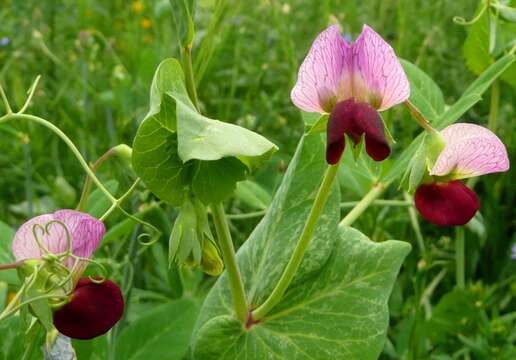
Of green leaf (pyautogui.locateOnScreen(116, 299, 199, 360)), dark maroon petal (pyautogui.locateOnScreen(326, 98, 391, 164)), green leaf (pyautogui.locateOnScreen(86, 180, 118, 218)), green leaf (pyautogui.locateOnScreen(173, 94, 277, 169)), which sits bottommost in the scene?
green leaf (pyautogui.locateOnScreen(116, 299, 199, 360))

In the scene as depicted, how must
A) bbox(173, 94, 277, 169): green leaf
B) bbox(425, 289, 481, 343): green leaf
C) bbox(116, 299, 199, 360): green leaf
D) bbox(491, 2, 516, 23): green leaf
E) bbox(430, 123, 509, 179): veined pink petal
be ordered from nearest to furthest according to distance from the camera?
1. bbox(173, 94, 277, 169): green leaf
2. bbox(430, 123, 509, 179): veined pink petal
3. bbox(116, 299, 199, 360): green leaf
4. bbox(491, 2, 516, 23): green leaf
5. bbox(425, 289, 481, 343): green leaf

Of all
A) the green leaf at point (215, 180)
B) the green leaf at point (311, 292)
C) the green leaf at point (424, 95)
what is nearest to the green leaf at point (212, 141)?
the green leaf at point (215, 180)

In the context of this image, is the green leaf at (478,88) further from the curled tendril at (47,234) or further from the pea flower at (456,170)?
the curled tendril at (47,234)

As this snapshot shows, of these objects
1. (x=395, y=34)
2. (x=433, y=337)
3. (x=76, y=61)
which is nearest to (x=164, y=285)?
(x=433, y=337)

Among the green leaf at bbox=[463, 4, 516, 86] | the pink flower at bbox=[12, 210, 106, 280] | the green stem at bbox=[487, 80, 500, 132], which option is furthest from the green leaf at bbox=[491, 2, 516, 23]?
the pink flower at bbox=[12, 210, 106, 280]

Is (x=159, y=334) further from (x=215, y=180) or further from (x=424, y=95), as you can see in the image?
(x=424, y=95)

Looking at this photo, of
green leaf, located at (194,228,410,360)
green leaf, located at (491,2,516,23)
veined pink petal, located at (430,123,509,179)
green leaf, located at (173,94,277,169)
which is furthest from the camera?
green leaf, located at (491,2,516,23)

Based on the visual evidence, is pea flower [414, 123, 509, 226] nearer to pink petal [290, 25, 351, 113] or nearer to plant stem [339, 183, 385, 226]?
pink petal [290, 25, 351, 113]

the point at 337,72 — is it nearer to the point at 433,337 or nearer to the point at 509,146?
the point at 433,337
